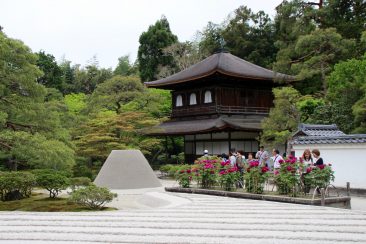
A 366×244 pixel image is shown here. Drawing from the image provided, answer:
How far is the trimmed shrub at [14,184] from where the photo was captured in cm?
1434

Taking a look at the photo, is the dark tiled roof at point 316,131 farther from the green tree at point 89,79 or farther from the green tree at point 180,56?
the green tree at point 89,79

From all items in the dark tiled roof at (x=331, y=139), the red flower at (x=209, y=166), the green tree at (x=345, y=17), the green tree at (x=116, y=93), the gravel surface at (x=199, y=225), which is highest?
the green tree at (x=345, y=17)

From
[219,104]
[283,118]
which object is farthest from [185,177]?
[219,104]

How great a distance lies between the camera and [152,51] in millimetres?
52812

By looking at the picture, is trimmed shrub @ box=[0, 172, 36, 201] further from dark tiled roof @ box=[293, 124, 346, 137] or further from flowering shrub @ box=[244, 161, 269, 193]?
dark tiled roof @ box=[293, 124, 346, 137]

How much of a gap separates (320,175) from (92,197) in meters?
6.09

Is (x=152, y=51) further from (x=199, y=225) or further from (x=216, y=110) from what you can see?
(x=199, y=225)

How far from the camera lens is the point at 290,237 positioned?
24.1 ft

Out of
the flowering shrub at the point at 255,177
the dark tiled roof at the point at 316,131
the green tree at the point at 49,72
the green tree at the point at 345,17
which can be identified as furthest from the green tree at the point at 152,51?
the flowering shrub at the point at 255,177

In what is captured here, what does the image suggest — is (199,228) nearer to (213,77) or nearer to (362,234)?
(362,234)

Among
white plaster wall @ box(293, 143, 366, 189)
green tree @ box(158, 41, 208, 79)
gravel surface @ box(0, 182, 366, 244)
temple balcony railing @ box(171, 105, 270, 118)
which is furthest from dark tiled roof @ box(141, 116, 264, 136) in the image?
green tree @ box(158, 41, 208, 79)

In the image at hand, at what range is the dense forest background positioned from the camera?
1523 centimetres

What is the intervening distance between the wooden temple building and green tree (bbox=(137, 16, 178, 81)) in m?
18.6

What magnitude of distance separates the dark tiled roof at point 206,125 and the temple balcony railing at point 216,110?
46 centimetres
